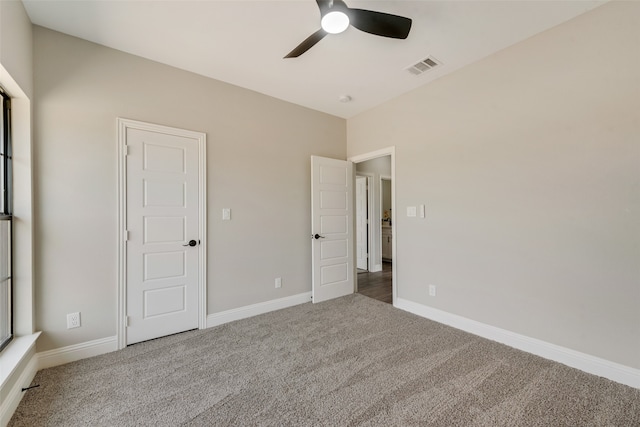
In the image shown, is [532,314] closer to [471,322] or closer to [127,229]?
[471,322]

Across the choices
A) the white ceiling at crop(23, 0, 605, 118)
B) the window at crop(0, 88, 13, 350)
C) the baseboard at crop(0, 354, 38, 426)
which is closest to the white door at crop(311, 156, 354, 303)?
the white ceiling at crop(23, 0, 605, 118)

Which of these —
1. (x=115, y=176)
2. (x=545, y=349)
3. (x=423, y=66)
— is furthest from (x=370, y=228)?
(x=115, y=176)

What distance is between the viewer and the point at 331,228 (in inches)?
149

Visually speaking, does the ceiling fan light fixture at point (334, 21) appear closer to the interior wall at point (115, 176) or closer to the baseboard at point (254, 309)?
the interior wall at point (115, 176)

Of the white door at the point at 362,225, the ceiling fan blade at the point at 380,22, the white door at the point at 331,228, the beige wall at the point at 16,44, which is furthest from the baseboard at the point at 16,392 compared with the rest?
the white door at the point at 362,225

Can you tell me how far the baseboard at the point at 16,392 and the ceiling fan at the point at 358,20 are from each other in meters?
3.01

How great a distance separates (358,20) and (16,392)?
3269mm

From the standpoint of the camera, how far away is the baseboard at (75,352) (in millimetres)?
2098

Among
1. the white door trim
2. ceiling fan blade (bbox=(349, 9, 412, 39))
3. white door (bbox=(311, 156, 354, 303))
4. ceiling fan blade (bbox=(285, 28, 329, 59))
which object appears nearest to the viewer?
ceiling fan blade (bbox=(349, 9, 412, 39))

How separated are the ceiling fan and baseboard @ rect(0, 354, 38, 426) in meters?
Result: 3.01

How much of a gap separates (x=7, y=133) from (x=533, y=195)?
13.9 ft

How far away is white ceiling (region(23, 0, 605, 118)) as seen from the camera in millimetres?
1944

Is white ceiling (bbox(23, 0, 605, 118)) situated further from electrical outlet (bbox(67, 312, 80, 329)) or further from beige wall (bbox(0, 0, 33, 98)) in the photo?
electrical outlet (bbox(67, 312, 80, 329))

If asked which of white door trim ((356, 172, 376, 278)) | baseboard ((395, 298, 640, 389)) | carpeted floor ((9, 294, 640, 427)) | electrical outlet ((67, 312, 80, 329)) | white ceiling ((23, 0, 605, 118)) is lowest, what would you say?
carpeted floor ((9, 294, 640, 427))
